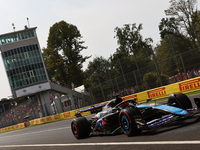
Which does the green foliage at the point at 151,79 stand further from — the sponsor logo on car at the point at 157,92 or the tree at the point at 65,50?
the tree at the point at 65,50

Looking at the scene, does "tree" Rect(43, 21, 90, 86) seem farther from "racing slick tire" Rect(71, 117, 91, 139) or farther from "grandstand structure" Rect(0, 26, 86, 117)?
"racing slick tire" Rect(71, 117, 91, 139)

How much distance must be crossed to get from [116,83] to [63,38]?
3444 cm

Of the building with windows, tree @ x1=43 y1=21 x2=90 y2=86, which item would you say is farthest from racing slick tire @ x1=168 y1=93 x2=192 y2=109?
tree @ x1=43 y1=21 x2=90 y2=86

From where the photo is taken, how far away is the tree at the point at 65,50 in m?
56.7

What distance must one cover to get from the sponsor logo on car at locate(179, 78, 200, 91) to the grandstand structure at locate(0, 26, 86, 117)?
3277 centimetres

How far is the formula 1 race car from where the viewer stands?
636 centimetres

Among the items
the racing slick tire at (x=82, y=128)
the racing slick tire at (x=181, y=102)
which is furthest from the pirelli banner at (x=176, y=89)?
the racing slick tire at (x=82, y=128)

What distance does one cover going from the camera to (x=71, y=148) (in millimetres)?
7410

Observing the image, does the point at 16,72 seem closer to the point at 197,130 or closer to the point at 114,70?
the point at 114,70

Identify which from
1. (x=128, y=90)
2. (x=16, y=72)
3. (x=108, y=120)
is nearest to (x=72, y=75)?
(x=16, y=72)

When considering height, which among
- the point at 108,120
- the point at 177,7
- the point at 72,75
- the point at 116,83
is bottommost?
the point at 108,120

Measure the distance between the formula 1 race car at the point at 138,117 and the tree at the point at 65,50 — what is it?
48.1m

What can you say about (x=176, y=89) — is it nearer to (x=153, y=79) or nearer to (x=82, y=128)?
(x=153, y=79)

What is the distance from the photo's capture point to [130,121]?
20.8 feet
